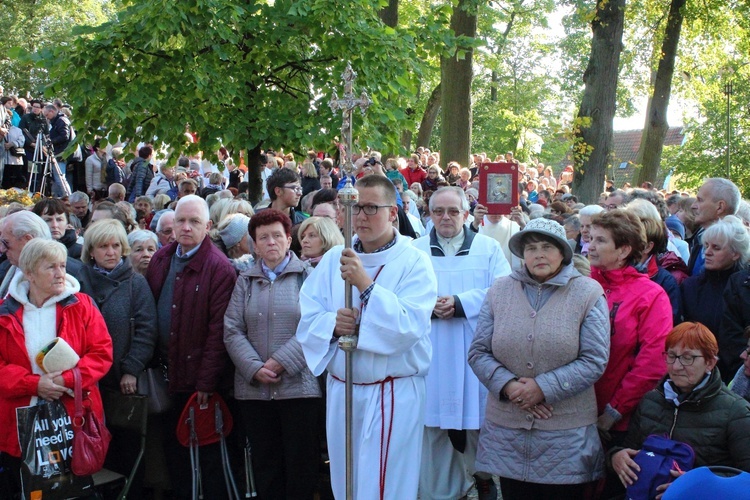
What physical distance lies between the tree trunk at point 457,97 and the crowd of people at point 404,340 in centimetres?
1077

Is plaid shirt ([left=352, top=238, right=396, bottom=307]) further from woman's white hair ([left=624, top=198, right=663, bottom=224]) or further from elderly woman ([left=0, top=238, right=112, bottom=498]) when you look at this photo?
elderly woman ([left=0, top=238, right=112, bottom=498])

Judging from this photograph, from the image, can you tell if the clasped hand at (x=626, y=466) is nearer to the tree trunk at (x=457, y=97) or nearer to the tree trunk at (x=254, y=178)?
the tree trunk at (x=254, y=178)

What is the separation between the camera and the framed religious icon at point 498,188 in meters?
7.52

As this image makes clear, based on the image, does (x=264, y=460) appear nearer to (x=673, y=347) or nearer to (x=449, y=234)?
(x=449, y=234)

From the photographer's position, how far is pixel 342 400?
5.02 meters

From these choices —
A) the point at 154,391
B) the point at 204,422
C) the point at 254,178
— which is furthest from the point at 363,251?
the point at 254,178

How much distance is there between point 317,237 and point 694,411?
309cm

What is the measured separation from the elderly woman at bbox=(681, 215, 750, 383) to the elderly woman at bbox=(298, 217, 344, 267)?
251 cm

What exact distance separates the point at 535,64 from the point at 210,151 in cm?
3457

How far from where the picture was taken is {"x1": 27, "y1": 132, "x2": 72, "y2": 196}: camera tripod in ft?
51.7

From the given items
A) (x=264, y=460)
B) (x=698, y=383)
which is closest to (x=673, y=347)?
(x=698, y=383)

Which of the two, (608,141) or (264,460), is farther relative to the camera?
(608,141)

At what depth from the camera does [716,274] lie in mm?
5688

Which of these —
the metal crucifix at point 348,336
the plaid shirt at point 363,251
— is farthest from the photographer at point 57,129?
the metal crucifix at point 348,336
